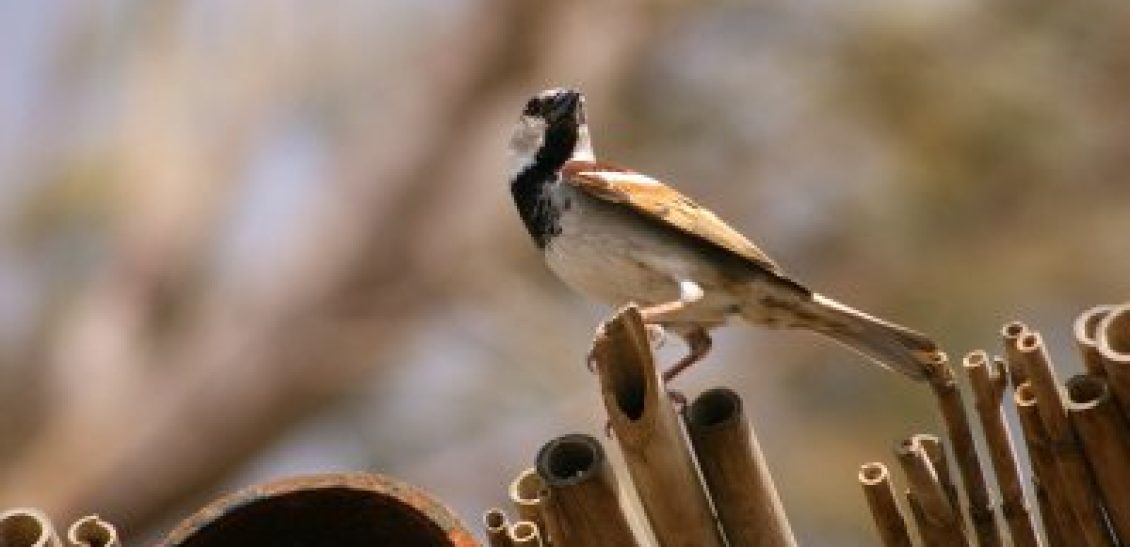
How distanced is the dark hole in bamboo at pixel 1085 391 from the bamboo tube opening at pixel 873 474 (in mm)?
205

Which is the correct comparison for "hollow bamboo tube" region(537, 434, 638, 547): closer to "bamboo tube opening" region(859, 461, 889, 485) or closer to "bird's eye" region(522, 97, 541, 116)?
"bamboo tube opening" region(859, 461, 889, 485)

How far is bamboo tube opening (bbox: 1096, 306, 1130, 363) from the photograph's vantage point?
223 cm

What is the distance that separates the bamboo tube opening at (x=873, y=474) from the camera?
236cm

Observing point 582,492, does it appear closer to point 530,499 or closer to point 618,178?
point 530,499

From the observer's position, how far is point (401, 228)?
18.7 feet

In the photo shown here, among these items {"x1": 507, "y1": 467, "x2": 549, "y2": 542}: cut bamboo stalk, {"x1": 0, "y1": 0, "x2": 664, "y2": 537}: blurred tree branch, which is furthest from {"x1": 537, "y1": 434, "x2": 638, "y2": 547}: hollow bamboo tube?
{"x1": 0, "y1": 0, "x2": 664, "y2": 537}: blurred tree branch

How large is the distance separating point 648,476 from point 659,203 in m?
1.27

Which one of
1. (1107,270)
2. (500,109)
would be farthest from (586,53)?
(1107,270)

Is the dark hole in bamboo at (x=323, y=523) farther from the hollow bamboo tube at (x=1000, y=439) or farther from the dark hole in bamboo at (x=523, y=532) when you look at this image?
the hollow bamboo tube at (x=1000, y=439)

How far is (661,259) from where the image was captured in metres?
3.42

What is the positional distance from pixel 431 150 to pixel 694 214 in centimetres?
242

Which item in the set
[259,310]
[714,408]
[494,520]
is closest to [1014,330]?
[714,408]

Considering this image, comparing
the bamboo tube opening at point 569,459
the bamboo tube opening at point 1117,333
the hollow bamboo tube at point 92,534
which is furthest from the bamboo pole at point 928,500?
the hollow bamboo tube at point 92,534

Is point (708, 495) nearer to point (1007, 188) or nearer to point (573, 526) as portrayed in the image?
point (573, 526)
